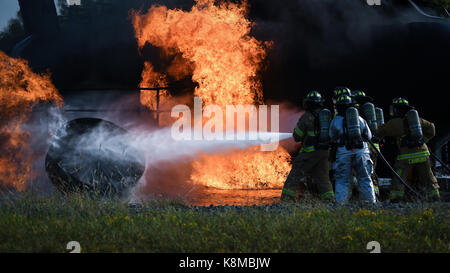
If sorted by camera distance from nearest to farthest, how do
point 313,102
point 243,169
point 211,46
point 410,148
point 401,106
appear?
point 313,102 < point 410,148 < point 401,106 < point 211,46 < point 243,169

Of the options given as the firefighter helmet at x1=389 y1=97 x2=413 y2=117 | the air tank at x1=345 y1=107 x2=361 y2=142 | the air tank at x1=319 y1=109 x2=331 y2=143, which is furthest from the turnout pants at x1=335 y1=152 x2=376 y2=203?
the firefighter helmet at x1=389 y1=97 x2=413 y2=117

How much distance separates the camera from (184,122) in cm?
922

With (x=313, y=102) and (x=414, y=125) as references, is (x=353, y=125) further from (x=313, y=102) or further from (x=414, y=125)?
(x=414, y=125)

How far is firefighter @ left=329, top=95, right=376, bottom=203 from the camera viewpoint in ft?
21.3

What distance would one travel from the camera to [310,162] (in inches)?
271

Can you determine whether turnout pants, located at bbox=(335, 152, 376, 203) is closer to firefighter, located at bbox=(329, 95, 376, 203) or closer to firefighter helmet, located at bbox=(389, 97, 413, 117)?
firefighter, located at bbox=(329, 95, 376, 203)

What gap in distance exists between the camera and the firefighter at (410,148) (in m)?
7.38

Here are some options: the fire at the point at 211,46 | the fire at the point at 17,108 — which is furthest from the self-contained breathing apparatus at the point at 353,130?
the fire at the point at 17,108

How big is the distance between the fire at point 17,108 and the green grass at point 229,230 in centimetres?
356

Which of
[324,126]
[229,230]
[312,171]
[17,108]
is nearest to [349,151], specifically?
[324,126]

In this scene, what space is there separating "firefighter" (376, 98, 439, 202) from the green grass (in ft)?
6.90

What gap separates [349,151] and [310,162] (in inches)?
25.2

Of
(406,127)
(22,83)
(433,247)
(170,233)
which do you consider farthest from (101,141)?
(433,247)

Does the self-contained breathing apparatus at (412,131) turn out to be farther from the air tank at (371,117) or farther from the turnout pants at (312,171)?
the turnout pants at (312,171)
